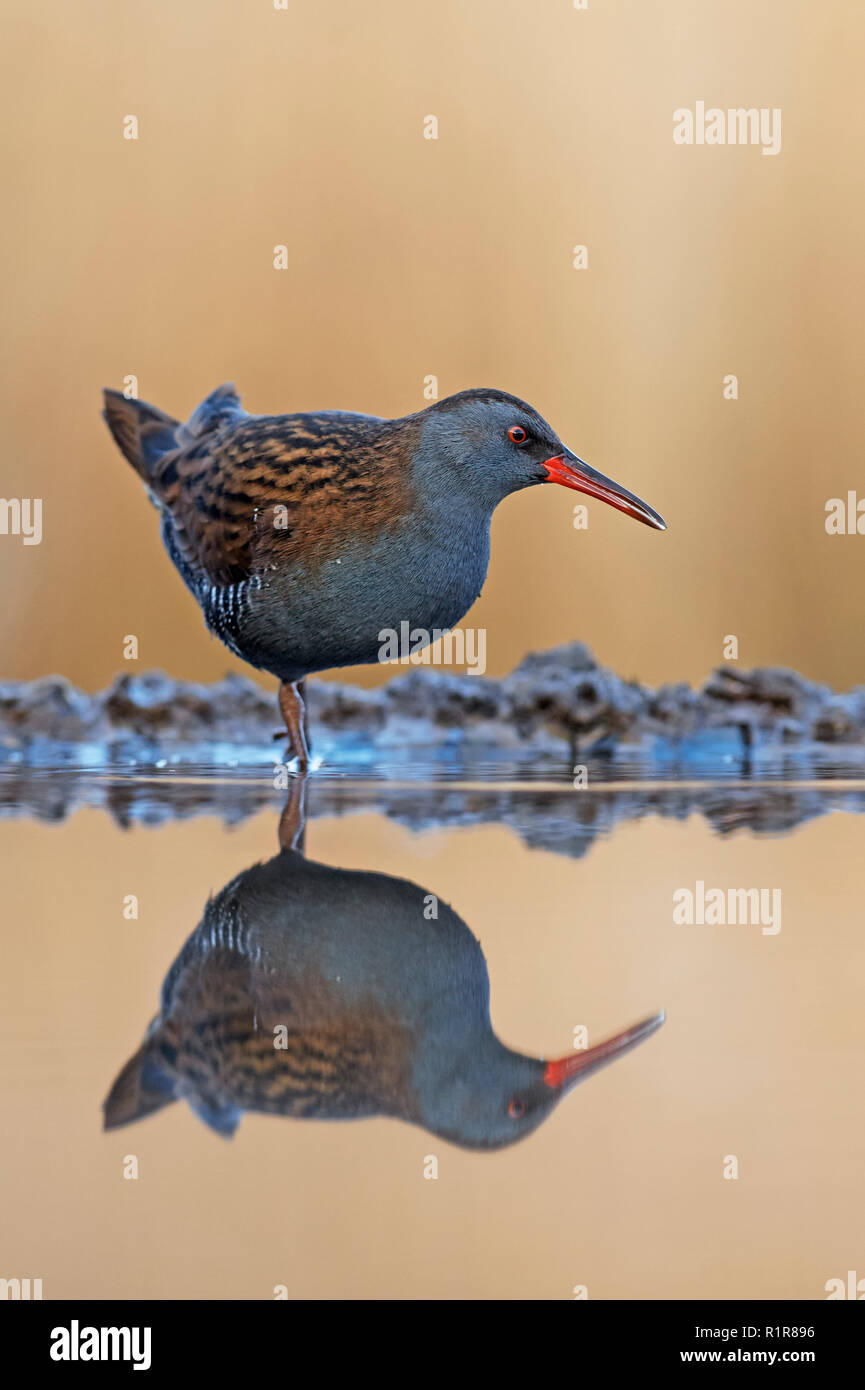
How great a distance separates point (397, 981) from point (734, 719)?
84.2 inches

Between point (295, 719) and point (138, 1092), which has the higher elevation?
point (295, 719)

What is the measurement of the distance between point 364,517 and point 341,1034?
159 cm

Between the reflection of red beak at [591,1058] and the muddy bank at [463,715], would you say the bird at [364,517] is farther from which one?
the reflection of red beak at [591,1058]

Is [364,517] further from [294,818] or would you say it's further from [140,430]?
[140,430]

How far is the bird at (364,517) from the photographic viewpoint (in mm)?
2576

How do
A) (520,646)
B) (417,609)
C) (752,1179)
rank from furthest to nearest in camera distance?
1. (520,646)
2. (417,609)
3. (752,1179)

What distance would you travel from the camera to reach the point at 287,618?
2.65 meters

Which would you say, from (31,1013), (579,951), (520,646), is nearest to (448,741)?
(520,646)

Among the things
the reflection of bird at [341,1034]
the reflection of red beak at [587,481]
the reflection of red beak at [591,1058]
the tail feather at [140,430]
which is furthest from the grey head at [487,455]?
the reflection of red beak at [591,1058]

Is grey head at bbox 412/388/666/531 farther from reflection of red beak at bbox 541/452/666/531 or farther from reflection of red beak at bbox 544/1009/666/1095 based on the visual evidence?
reflection of red beak at bbox 544/1009/666/1095

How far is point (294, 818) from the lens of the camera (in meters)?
2.17

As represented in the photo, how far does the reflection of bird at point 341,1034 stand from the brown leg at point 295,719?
4.54ft

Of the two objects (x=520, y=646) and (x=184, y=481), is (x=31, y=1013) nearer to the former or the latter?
(x=184, y=481)

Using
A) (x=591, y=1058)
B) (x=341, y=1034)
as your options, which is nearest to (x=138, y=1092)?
(x=341, y=1034)
